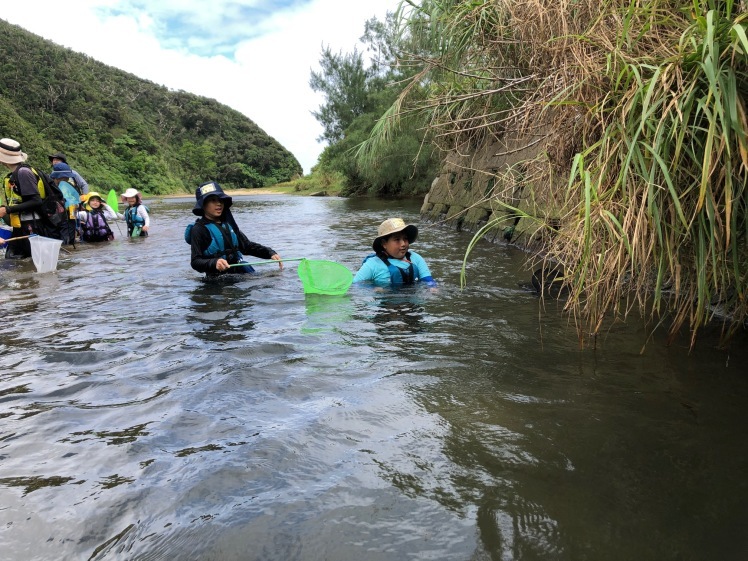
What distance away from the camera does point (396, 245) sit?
609 centimetres

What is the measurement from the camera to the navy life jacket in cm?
1202

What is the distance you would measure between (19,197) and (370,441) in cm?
840

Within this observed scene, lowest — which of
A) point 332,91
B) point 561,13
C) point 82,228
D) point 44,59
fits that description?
point 82,228

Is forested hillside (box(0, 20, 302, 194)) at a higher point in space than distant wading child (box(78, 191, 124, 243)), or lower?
higher

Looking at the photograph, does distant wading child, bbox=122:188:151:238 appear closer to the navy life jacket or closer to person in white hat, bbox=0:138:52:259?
the navy life jacket

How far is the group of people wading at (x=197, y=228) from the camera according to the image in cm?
614

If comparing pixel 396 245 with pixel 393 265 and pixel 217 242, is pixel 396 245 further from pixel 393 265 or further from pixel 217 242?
pixel 217 242

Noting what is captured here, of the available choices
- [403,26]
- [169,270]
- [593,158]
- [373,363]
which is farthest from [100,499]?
[169,270]

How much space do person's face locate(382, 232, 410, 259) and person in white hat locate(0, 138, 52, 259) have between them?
18.4 feet

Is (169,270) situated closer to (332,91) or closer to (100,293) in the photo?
(100,293)

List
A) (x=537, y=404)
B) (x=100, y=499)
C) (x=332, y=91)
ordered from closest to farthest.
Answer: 1. (x=100, y=499)
2. (x=537, y=404)
3. (x=332, y=91)

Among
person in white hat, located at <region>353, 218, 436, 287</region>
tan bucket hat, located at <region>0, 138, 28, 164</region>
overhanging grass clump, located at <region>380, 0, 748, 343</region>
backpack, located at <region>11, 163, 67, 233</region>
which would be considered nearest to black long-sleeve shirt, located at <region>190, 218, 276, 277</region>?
person in white hat, located at <region>353, 218, 436, 287</region>

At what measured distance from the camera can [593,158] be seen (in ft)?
9.75

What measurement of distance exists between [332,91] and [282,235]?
91.2ft
